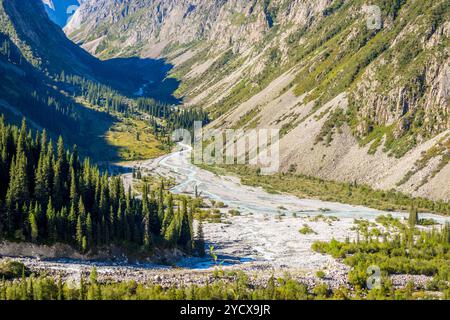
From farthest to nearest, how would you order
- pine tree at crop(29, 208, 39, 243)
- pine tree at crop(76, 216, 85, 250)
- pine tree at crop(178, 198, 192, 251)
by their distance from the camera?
1. pine tree at crop(178, 198, 192, 251)
2. pine tree at crop(76, 216, 85, 250)
3. pine tree at crop(29, 208, 39, 243)

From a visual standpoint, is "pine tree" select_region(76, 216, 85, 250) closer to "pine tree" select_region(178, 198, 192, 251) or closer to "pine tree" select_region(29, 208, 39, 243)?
"pine tree" select_region(29, 208, 39, 243)

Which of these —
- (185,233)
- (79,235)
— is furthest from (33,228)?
(185,233)

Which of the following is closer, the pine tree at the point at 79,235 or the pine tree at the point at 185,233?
the pine tree at the point at 79,235

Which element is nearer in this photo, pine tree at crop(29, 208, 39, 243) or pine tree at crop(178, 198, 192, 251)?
pine tree at crop(29, 208, 39, 243)

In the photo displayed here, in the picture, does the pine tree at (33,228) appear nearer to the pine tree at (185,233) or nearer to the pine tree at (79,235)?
the pine tree at (79,235)

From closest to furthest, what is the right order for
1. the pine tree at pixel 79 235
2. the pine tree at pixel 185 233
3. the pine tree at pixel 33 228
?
the pine tree at pixel 33 228
the pine tree at pixel 79 235
the pine tree at pixel 185 233

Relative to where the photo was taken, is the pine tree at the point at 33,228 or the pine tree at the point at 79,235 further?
the pine tree at the point at 79,235

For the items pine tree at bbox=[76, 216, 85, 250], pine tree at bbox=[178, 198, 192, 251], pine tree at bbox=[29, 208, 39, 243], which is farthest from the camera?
pine tree at bbox=[178, 198, 192, 251]

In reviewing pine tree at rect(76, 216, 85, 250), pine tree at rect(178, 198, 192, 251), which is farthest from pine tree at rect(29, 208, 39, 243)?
pine tree at rect(178, 198, 192, 251)

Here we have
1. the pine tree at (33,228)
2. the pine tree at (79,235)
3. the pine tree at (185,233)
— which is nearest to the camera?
the pine tree at (33,228)

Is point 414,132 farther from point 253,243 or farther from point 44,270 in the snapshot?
point 44,270

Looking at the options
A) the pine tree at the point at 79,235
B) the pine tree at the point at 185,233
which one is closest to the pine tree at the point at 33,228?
the pine tree at the point at 79,235
